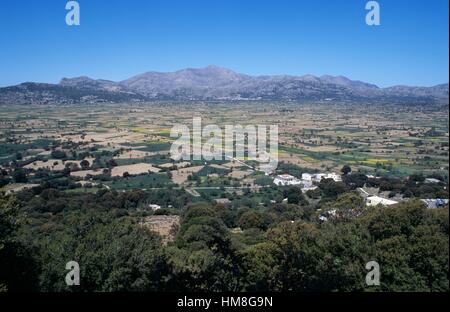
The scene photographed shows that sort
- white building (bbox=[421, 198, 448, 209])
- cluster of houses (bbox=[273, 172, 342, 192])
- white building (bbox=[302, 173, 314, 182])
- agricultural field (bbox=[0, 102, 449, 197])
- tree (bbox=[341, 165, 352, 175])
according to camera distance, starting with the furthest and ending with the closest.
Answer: agricultural field (bbox=[0, 102, 449, 197]) → tree (bbox=[341, 165, 352, 175]) → white building (bbox=[302, 173, 314, 182]) → cluster of houses (bbox=[273, 172, 342, 192]) → white building (bbox=[421, 198, 448, 209])

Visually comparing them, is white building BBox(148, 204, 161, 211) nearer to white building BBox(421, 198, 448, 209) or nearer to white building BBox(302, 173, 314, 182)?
white building BBox(302, 173, 314, 182)

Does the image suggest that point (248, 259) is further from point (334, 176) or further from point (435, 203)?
point (334, 176)

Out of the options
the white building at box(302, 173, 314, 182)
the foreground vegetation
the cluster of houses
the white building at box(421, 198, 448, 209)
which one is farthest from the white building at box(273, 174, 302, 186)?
the foreground vegetation

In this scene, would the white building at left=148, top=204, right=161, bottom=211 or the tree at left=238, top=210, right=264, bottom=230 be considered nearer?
the tree at left=238, top=210, right=264, bottom=230

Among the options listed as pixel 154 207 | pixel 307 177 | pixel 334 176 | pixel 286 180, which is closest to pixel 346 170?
pixel 334 176

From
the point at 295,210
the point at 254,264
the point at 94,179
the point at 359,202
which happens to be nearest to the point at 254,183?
the point at 295,210

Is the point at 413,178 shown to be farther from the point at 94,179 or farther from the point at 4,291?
the point at 4,291

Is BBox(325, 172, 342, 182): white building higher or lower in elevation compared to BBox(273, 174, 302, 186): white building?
higher

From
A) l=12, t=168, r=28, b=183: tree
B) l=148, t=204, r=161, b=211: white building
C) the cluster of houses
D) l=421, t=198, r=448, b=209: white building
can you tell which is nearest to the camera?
l=421, t=198, r=448, b=209: white building
